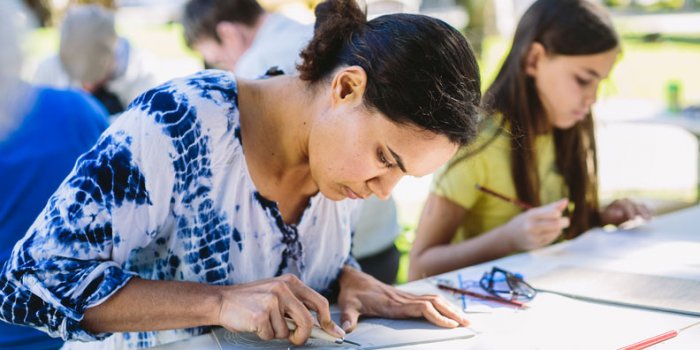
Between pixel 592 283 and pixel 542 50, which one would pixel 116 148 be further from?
pixel 542 50

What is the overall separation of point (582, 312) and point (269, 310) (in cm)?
68

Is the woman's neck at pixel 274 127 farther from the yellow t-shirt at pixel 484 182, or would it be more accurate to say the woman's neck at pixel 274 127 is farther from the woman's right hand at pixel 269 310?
the yellow t-shirt at pixel 484 182

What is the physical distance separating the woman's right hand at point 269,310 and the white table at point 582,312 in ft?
0.40

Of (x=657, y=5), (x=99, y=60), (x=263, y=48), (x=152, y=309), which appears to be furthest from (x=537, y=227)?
(x=657, y=5)

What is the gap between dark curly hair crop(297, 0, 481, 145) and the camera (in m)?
1.35

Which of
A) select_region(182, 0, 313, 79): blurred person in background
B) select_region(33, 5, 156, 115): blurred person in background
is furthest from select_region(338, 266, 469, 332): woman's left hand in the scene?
select_region(33, 5, 156, 115): blurred person in background

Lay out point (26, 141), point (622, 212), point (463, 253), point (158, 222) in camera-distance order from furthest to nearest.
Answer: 1. point (622, 212)
2. point (463, 253)
3. point (26, 141)
4. point (158, 222)

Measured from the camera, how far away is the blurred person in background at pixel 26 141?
183cm

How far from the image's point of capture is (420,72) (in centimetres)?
135

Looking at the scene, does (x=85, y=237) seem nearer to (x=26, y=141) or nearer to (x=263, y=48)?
(x=26, y=141)

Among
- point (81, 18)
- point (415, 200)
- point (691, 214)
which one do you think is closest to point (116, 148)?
point (691, 214)

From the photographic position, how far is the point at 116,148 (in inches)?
52.2

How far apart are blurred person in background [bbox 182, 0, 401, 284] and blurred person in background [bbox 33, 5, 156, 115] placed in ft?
2.27

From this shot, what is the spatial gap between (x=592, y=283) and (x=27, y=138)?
4.63 feet
